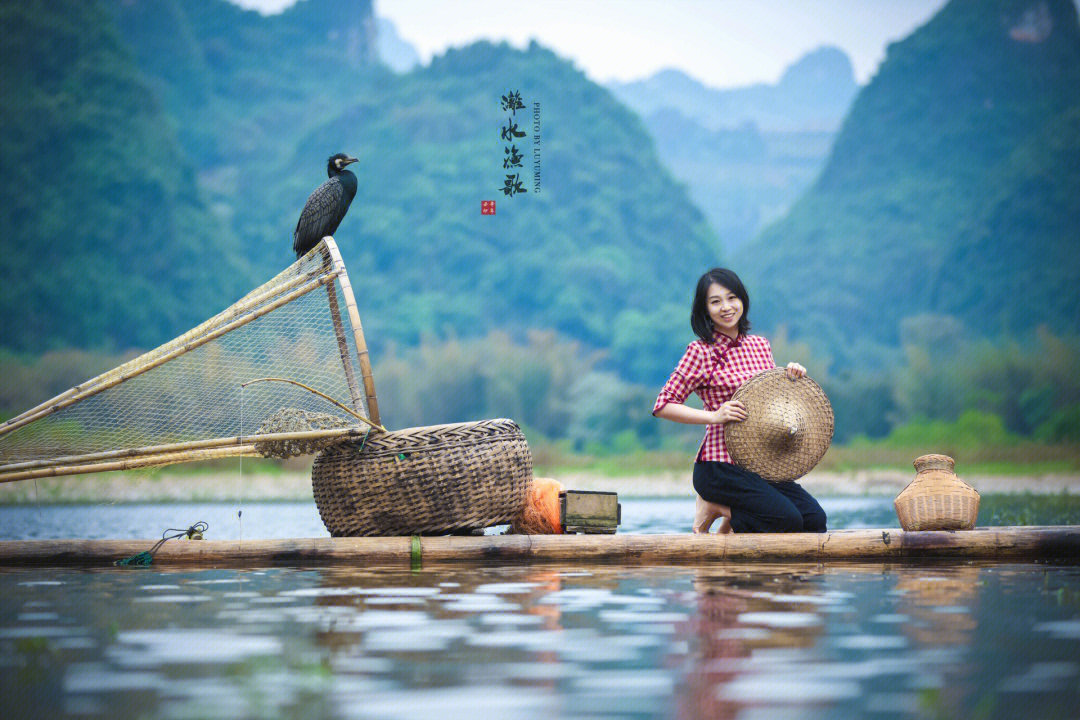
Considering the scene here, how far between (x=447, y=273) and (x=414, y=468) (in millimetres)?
41652

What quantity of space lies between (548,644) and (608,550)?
89.3 inches

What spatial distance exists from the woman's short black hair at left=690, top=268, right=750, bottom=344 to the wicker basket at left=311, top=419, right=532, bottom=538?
1.02m

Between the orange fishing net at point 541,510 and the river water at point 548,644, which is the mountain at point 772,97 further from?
the river water at point 548,644

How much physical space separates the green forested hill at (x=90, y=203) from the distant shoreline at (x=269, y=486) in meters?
15.3

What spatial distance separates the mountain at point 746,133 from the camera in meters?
59.6

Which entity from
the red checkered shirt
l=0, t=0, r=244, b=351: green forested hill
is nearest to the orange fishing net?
the red checkered shirt

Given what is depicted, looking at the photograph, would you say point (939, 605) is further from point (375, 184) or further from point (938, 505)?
point (375, 184)

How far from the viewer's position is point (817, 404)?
5.97m

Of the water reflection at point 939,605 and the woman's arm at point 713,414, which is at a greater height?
the woman's arm at point 713,414

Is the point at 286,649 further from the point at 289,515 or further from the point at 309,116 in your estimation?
the point at 309,116

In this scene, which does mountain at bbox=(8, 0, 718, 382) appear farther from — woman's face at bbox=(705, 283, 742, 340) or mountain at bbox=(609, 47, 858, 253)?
woman's face at bbox=(705, 283, 742, 340)

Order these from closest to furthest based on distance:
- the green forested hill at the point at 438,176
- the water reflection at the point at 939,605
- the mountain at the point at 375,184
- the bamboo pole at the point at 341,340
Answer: the water reflection at the point at 939,605 → the bamboo pole at the point at 341,340 → the mountain at the point at 375,184 → the green forested hill at the point at 438,176

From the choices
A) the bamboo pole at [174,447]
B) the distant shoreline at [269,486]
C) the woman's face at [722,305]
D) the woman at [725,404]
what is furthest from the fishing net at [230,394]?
the distant shoreline at [269,486]

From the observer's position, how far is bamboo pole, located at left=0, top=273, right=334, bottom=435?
6.09 metres
